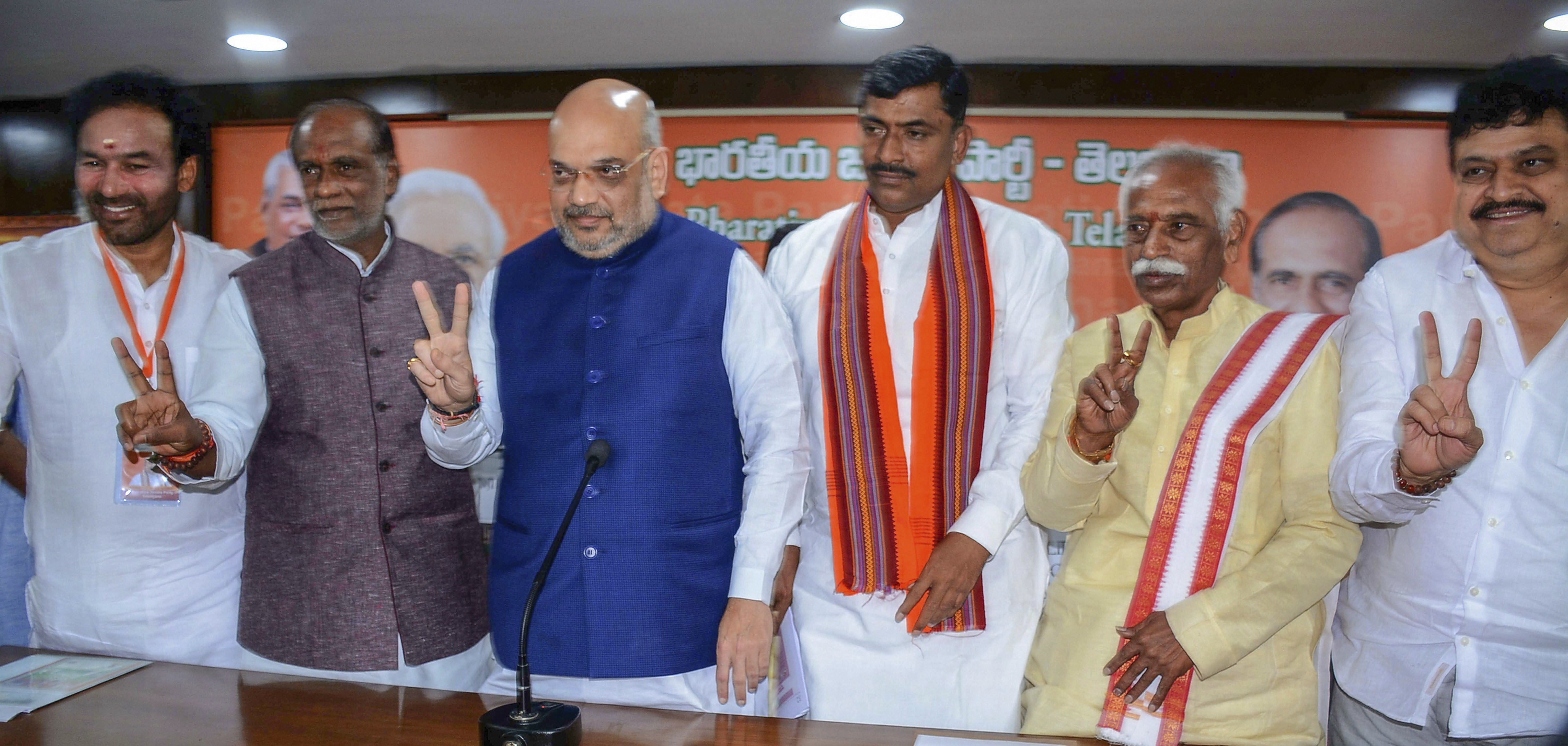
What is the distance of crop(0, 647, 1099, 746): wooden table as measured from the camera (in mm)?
1458

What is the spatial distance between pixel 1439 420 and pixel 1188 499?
432mm

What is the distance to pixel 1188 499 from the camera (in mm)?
1798

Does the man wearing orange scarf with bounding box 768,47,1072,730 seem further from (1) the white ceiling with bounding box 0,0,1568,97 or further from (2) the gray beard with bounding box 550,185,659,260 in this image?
(1) the white ceiling with bounding box 0,0,1568,97

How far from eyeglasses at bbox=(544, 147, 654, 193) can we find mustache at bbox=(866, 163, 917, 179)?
542 millimetres

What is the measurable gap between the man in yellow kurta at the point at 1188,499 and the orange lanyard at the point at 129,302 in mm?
2089

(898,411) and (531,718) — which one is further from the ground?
(898,411)

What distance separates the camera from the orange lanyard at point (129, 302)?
2.32 m

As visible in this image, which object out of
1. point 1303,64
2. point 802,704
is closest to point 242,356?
point 802,704

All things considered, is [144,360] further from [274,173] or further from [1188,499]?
[274,173]

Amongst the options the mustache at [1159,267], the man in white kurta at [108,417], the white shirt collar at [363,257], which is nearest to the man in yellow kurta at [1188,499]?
the mustache at [1159,267]

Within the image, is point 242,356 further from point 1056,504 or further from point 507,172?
point 507,172

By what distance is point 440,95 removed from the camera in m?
4.71

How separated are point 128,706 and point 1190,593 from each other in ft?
6.11

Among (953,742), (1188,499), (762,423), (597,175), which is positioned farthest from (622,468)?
(1188,499)
